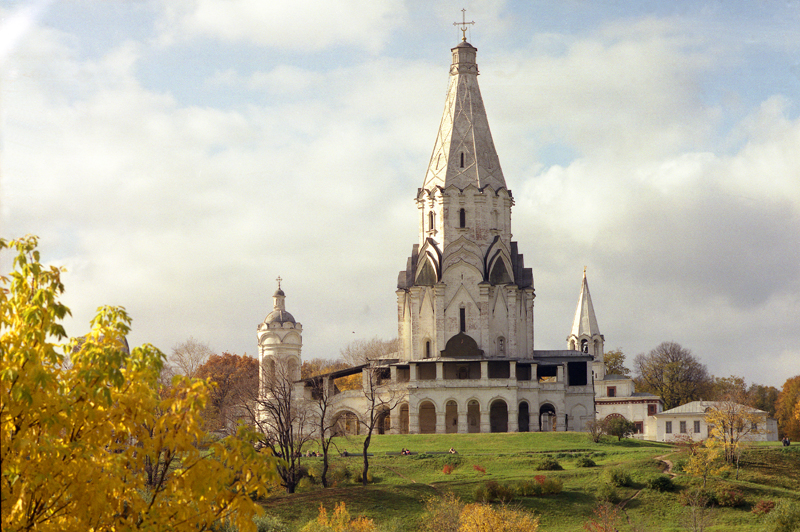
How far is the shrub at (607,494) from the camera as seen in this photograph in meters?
37.5

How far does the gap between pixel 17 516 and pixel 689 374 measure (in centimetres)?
8913

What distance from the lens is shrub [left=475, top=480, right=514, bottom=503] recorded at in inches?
1471

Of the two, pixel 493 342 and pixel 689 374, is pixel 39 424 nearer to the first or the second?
pixel 493 342

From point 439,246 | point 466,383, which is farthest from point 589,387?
point 439,246

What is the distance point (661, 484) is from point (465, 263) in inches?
1211

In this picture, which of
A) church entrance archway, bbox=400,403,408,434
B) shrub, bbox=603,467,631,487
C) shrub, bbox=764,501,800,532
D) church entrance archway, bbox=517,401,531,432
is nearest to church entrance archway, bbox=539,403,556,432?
church entrance archway, bbox=517,401,531,432

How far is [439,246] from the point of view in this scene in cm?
6888

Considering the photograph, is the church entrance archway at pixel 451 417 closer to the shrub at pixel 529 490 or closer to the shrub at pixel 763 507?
the shrub at pixel 529 490

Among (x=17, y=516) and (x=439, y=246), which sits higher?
(x=439, y=246)

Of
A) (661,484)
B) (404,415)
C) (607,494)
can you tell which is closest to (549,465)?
(661,484)

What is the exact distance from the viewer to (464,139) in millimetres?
70312

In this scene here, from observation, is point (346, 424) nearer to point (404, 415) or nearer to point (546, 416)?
point (404, 415)

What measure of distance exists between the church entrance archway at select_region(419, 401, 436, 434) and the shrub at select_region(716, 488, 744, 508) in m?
28.7

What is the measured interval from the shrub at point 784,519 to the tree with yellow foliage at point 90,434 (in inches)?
996
